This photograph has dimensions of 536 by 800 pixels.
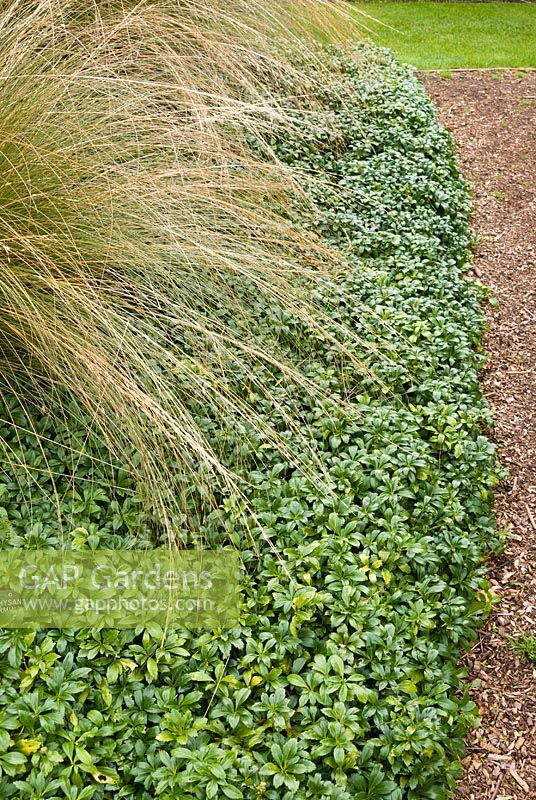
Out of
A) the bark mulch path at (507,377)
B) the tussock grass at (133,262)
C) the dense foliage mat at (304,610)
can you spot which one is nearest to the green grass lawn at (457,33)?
the bark mulch path at (507,377)

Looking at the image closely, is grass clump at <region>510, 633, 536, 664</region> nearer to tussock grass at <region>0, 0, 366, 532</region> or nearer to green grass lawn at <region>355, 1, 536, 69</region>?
tussock grass at <region>0, 0, 366, 532</region>

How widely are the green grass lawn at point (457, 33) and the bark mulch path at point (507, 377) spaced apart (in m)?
0.52

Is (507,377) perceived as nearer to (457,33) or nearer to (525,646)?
(525,646)

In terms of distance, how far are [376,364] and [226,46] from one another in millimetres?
1972

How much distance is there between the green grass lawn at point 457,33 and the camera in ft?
23.9

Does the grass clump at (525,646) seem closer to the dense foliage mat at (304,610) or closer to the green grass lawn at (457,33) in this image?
the dense foliage mat at (304,610)

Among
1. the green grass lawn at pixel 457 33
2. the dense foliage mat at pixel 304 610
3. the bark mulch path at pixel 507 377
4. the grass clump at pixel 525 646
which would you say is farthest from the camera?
the green grass lawn at pixel 457 33

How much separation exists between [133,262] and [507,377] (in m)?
2.01

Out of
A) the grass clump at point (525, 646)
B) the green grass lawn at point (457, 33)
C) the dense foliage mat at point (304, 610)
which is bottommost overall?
the grass clump at point (525, 646)

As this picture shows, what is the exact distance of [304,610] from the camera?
2156mm

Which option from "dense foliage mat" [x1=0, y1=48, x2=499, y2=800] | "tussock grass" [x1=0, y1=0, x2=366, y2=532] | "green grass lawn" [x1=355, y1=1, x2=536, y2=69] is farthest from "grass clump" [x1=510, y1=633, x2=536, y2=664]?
"green grass lawn" [x1=355, y1=1, x2=536, y2=69]

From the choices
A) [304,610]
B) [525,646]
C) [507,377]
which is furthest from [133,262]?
[507,377]

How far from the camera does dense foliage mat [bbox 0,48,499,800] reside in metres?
1.83

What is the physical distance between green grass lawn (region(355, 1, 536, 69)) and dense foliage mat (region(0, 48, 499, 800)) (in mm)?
4915
